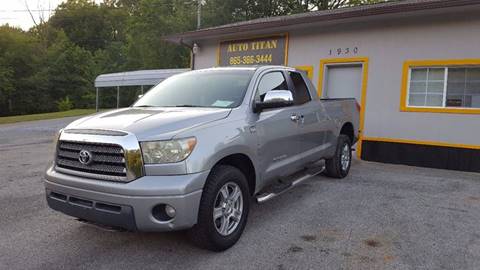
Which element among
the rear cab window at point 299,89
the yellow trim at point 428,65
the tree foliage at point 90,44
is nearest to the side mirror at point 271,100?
the rear cab window at point 299,89

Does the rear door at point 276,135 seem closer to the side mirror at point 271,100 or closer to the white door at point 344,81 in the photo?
the side mirror at point 271,100

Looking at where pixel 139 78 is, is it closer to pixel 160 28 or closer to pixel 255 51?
pixel 160 28

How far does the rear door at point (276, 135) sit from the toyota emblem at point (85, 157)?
178 centimetres

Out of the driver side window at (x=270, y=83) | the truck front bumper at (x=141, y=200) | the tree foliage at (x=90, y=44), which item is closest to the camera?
the truck front bumper at (x=141, y=200)

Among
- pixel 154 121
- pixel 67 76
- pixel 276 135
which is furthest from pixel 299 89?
pixel 67 76

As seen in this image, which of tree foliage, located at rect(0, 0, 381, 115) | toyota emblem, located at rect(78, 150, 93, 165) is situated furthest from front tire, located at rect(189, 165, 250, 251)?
tree foliage, located at rect(0, 0, 381, 115)

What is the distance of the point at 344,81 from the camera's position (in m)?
9.95

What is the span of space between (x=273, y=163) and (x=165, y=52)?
3241cm

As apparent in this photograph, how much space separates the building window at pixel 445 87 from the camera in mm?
8227

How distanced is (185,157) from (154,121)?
506mm

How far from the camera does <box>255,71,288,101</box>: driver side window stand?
4621 mm

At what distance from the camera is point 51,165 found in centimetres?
387

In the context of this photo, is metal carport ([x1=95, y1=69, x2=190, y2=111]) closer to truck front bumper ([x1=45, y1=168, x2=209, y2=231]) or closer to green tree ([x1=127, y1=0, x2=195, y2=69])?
green tree ([x1=127, y1=0, x2=195, y2=69])

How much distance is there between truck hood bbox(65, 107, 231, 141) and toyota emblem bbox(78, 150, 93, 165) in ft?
0.84
